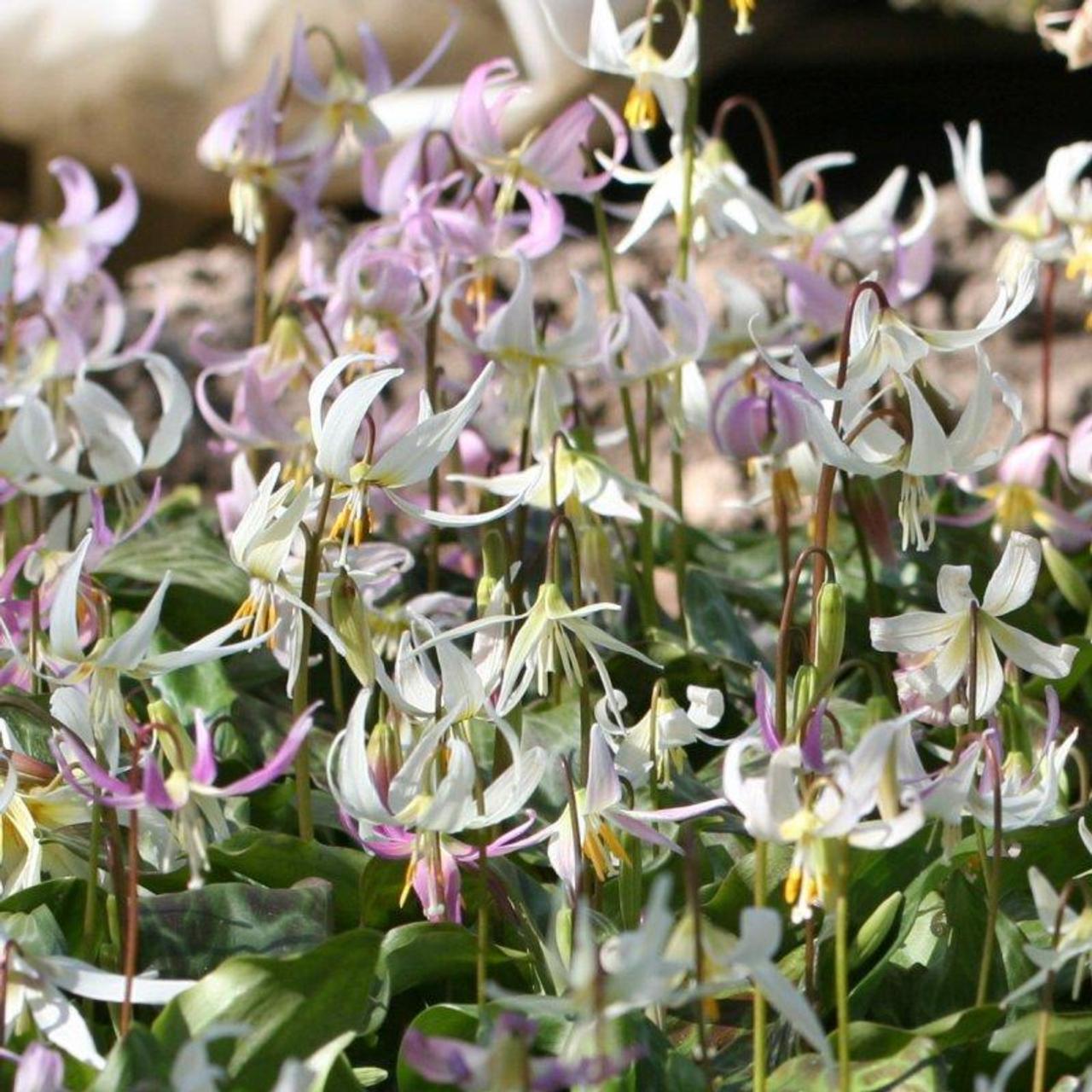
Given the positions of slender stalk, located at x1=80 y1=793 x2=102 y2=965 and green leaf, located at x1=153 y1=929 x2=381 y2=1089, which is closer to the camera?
green leaf, located at x1=153 y1=929 x2=381 y2=1089

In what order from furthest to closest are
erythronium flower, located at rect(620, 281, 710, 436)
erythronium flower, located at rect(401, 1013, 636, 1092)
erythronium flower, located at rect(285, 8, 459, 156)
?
erythronium flower, located at rect(285, 8, 459, 156), erythronium flower, located at rect(620, 281, 710, 436), erythronium flower, located at rect(401, 1013, 636, 1092)

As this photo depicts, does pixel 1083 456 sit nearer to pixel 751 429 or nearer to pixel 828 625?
pixel 751 429

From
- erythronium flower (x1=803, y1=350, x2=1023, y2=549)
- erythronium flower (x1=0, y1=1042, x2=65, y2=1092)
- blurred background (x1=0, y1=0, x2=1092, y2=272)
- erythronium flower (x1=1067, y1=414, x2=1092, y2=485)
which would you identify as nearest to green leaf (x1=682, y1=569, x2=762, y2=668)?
erythronium flower (x1=1067, y1=414, x2=1092, y2=485)

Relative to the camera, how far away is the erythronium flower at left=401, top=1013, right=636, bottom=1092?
0.98 m

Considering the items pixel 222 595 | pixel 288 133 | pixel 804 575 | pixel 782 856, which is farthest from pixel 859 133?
pixel 782 856

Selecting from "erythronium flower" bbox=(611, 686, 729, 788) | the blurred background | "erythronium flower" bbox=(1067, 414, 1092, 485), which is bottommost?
the blurred background

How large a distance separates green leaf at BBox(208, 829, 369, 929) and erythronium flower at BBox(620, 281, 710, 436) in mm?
692

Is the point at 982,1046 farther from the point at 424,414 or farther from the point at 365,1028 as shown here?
the point at 424,414

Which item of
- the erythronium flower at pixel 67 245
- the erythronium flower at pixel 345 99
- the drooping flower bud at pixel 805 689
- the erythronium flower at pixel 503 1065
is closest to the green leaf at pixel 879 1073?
the drooping flower bud at pixel 805 689

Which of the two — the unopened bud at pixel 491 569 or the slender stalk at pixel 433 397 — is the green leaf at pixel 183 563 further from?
the unopened bud at pixel 491 569

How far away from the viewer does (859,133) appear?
5617mm

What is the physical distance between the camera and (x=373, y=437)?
1566 mm

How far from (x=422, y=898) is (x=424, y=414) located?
0.38 meters

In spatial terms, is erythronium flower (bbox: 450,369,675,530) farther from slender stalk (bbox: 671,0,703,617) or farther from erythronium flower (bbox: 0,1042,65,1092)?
erythronium flower (bbox: 0,1042,65,1092)
